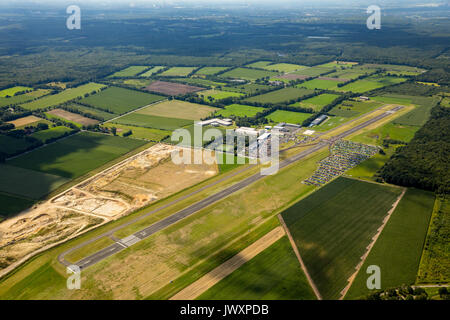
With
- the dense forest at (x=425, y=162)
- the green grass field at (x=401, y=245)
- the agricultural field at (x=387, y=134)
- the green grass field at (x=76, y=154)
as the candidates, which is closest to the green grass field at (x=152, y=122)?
the green grass field at (x=76, y=154)

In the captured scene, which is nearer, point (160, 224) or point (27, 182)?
point (160, 224)

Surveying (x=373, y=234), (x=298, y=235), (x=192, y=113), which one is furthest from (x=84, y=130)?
(x=373, y=234)

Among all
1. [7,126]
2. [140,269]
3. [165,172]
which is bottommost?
[140,269]

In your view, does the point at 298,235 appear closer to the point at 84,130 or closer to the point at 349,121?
the point at 349,121

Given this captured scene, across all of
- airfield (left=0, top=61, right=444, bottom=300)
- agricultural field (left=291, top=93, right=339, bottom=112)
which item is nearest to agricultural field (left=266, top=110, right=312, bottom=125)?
airfield (left=0, top=61, right=444, bottom=300)

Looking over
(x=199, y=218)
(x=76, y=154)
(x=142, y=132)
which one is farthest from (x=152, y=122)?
(x=199, y=218)

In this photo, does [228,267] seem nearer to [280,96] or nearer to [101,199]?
[101,199]

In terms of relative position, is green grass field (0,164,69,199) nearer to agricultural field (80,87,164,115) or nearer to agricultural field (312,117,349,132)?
agricultural field (80,87,164,115)
